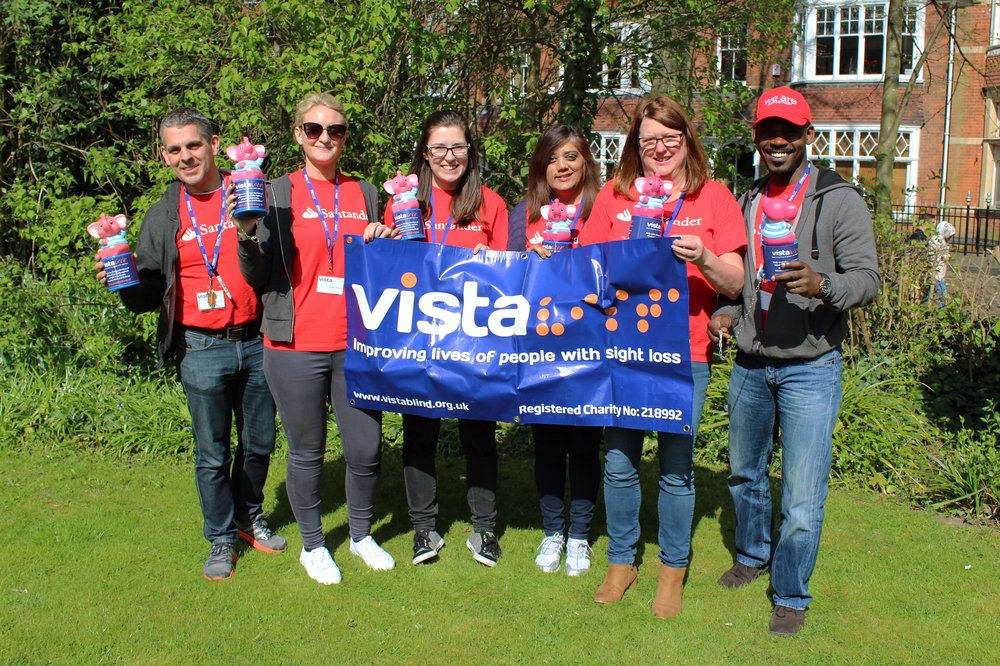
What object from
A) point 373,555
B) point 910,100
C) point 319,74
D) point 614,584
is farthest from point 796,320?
point 910,100

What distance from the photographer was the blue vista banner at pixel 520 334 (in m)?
4.00

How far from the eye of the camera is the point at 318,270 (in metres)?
4.38

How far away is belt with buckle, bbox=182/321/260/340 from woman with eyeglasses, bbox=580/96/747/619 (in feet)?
5.71

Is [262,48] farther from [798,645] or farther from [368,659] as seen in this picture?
[798,645]

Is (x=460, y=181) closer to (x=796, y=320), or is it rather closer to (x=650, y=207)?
(x=650, y=207)

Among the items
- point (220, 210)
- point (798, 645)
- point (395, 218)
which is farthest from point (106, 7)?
point (798, 645)

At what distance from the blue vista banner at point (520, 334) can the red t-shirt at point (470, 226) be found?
0.19 meters

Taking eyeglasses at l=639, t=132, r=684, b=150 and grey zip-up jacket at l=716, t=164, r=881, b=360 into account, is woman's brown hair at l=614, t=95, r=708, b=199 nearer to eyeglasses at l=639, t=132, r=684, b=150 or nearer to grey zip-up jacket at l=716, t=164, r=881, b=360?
eyeglasses at l=639, t=132, r=684, b=150

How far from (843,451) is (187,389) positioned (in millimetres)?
4232

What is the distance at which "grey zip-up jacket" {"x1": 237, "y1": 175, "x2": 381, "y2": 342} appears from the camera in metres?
4.25

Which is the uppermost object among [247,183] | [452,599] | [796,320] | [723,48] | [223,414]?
[723,48]

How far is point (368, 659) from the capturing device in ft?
12.7

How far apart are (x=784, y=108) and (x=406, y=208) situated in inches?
68.1

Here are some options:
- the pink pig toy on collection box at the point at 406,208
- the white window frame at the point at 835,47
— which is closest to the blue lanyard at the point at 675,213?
the pink pig toy on collection box at the point at 406,208
